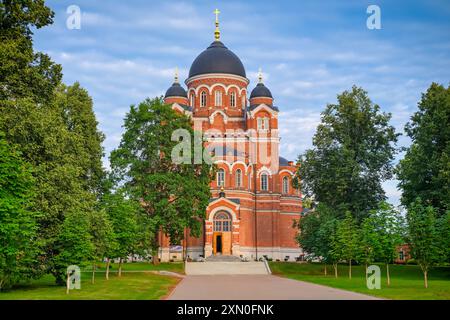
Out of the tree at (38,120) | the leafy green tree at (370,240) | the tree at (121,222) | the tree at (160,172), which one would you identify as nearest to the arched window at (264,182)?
the tree at (160,172)

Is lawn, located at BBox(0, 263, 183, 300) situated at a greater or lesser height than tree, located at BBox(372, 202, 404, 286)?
lesser

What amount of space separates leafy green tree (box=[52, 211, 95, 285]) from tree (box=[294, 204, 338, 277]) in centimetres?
1812

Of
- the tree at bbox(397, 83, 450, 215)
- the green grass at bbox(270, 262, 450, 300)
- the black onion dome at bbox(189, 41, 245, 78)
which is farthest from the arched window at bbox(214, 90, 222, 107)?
the tree at bbox(397, 83, 450, 215)

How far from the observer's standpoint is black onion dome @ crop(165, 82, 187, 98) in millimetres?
63859

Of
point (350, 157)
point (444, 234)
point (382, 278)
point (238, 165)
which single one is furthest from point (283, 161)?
point (444, 234)

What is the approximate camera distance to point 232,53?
65.8 meters

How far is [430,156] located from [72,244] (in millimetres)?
26421

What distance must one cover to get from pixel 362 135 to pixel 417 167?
22.1 feet

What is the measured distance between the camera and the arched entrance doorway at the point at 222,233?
54.4 metres

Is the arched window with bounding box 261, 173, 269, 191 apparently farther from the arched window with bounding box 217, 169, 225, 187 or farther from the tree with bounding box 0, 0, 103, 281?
the tree with bounding box 0, 0, 103, 281

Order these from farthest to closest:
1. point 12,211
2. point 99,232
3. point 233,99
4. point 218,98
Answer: point 233,99 < point 218,98 < point 99,232 < point 12,211

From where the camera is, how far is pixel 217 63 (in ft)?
208

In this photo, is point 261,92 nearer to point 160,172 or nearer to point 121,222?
point 160,172
